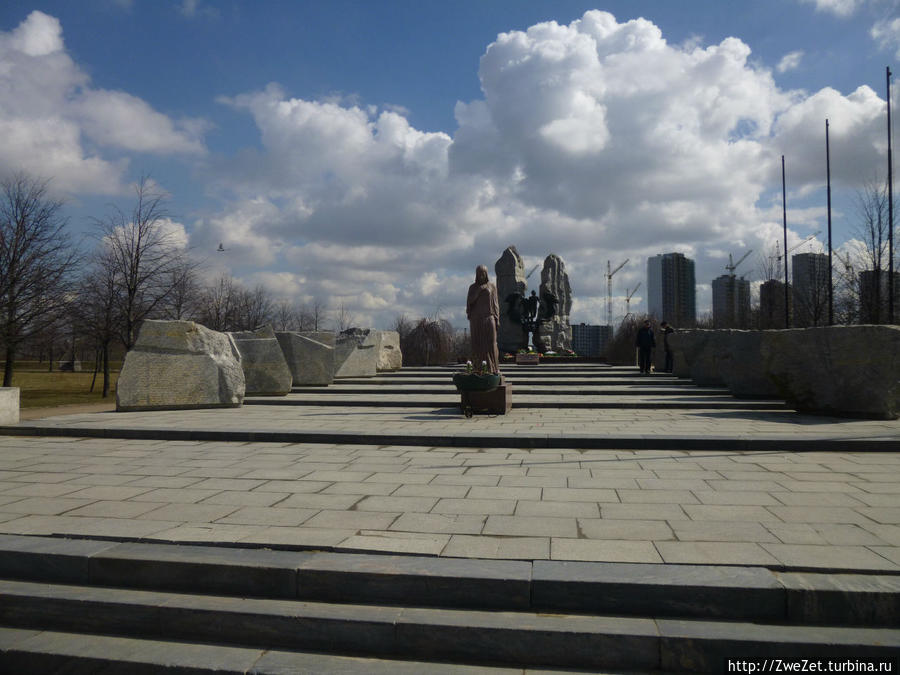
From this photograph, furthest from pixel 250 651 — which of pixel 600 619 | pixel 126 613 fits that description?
pixel 600 619

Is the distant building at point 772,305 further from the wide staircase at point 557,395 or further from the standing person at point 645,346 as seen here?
the wide staircase at point 557,395

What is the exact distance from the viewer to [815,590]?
2.94 metres

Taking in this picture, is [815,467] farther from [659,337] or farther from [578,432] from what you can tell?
[659,337]

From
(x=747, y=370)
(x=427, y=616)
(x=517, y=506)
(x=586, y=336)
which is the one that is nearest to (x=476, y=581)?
(x=427, y=616)

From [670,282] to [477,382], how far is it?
172 feet

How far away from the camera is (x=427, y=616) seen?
120 inches

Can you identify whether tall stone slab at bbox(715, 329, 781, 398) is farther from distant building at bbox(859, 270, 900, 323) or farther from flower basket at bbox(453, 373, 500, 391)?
distant building at bbox(859, 270, 900, 323)

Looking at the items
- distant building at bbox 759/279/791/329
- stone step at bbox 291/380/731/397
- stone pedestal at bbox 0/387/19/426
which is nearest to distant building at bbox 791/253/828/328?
distant building at bbox 759/279/791/329

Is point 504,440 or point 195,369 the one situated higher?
point 195,369

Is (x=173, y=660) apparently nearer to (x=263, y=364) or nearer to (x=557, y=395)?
(x=557, y=395)

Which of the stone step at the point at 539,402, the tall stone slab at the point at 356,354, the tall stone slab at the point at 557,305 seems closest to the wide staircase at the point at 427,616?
the stone step at the point at 539,402

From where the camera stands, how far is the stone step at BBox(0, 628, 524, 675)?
2779 millimetres

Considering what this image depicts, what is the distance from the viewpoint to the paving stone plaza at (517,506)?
2.97 meters

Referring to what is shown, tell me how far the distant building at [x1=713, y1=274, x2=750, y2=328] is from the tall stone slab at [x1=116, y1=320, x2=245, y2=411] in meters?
27.6
